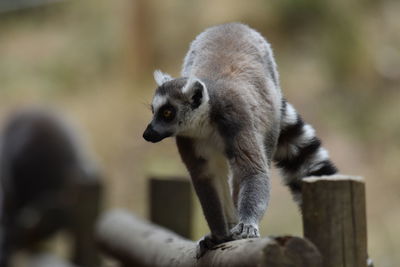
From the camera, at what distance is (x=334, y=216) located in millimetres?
2453

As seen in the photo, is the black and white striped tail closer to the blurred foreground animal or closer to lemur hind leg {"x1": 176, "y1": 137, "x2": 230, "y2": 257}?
lemur hind leg {"x1": 176, "y1": 137, "x2": 230, "y2": 257}

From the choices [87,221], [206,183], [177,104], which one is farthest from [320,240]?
[87,221]

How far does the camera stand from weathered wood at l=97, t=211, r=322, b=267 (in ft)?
7.23

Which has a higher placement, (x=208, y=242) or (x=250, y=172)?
(x=250, y=172)


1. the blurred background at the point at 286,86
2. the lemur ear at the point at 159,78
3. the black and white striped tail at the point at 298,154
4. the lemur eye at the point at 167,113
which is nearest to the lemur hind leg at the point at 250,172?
the black and white striped tail at the point at 298,154

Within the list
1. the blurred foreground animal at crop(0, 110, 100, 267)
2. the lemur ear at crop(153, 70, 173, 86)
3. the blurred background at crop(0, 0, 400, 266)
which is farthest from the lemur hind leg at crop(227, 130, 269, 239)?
the blurred foreground animal at crop(0, 110, 100, 267)

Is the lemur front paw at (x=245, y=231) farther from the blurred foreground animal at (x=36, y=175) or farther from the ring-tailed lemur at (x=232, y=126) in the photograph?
the blurred foreground animal at (x=36, y=175)

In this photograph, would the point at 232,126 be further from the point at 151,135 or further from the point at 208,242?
the point at 208,242

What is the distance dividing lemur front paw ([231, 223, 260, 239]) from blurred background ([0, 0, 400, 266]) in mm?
4322

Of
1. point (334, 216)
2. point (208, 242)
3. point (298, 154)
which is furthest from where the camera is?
point (298, 154)

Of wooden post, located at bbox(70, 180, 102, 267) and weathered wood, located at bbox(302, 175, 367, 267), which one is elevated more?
weathered wood, located at bbox(302, 175, 367, 267)

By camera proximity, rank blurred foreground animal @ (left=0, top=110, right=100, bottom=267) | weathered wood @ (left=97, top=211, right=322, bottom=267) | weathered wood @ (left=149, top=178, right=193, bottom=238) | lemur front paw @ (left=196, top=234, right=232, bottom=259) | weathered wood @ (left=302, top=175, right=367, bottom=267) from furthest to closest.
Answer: blurred foreground animal @ (left=0, top=110, right=100, bottom=267) → weathered wood @ (left=149, top=178, right=193, bottom=238) → lemur front paw @ (left=196, top=234, right=232, bottom=259) → weathered wood @ (left=302, top=175, right=367, bottom=267) → weathered wood @ (left=97, top=211, right=322, bottom=267)

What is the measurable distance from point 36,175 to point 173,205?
4716mm

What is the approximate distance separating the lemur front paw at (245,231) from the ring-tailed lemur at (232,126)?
26mm
